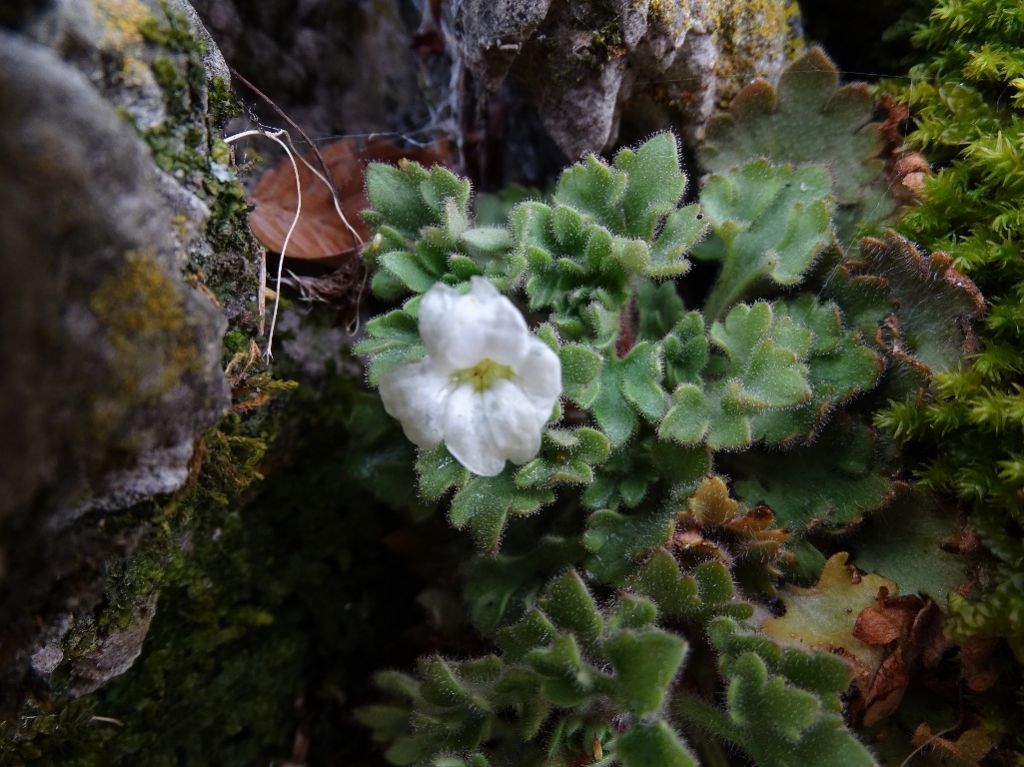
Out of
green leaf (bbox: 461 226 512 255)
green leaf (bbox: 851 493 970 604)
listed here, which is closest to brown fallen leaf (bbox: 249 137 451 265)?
green leaf (bbox: 461 226 512 255)

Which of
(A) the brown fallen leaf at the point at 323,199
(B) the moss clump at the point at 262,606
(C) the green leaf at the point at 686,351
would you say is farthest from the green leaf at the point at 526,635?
(A) the brown fallen leaf at the point at 323,199

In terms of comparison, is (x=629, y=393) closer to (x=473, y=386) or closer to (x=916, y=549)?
(x=473, y=386)

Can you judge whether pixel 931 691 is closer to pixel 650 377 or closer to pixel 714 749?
pixel 714 749

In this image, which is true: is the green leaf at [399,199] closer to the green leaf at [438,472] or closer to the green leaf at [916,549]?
the green leaf at [438,472]

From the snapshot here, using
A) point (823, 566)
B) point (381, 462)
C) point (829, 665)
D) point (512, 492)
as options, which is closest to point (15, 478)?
point (512, 492)

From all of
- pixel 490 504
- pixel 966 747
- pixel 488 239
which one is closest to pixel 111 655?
pixel 490 504
